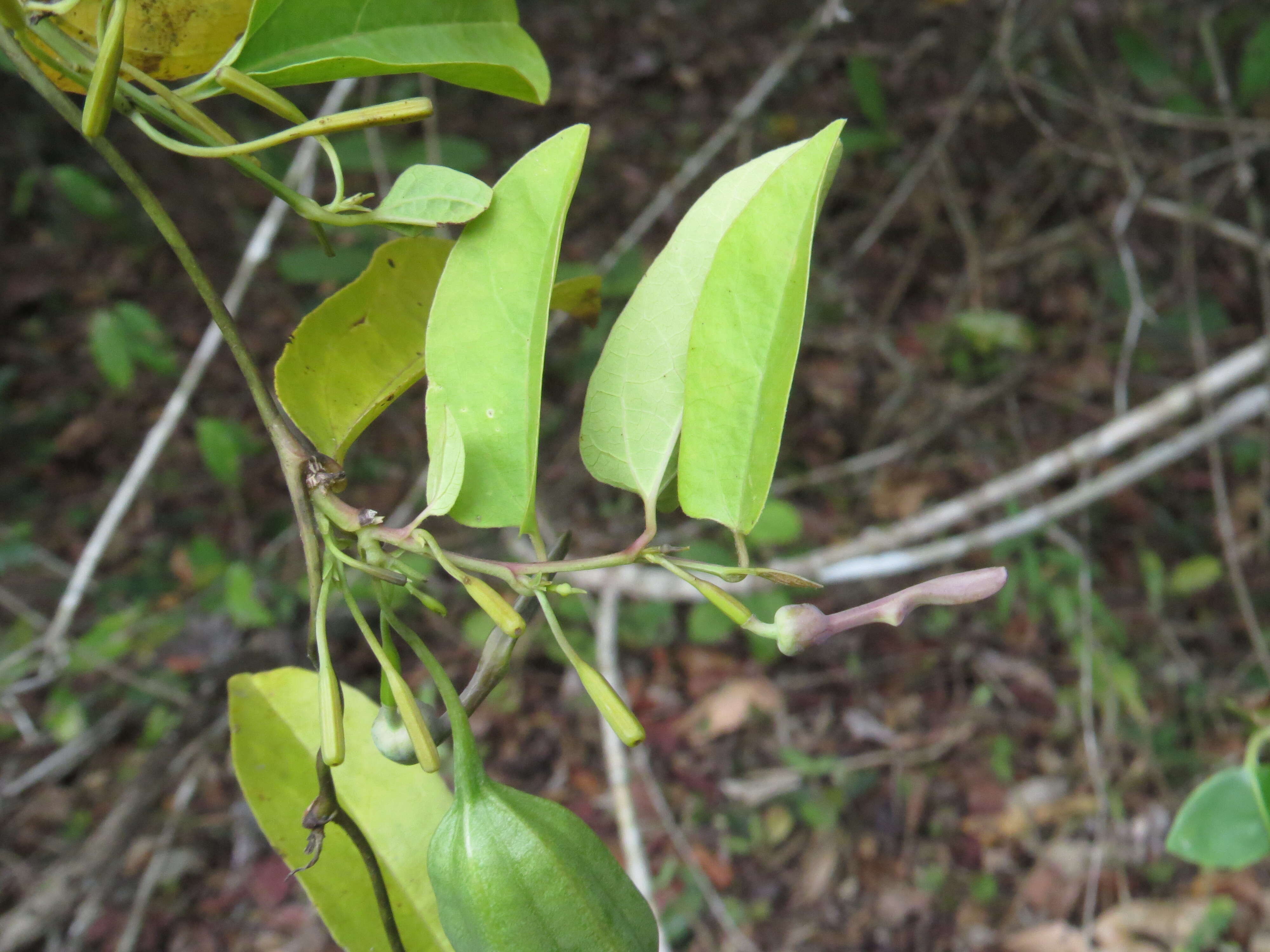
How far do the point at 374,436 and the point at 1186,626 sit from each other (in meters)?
1.94

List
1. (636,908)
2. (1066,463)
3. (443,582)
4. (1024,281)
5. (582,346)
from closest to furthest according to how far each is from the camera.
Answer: (636,908) < (1066,463) < (443,582) < (582,346) < (1024,281)

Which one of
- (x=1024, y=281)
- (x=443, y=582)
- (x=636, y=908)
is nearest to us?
(x=636, y=908)

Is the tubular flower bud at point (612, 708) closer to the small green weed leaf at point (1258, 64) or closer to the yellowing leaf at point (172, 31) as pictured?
the yellowing leaf at point (172, 31)

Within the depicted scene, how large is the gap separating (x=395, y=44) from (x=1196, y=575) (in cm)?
199

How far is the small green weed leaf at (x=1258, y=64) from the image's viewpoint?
1.75m

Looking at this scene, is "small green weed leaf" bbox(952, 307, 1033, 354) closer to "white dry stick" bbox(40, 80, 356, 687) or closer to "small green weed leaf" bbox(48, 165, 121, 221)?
→ "white dry stick" bbox(40, 80, 356, 687)

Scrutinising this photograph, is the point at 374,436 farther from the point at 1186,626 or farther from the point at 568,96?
the point at 1186,626

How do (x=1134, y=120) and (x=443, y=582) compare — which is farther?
(x=1134, y=120)

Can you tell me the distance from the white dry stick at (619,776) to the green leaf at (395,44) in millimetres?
527

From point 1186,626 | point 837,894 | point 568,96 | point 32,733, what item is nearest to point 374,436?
point 32,733

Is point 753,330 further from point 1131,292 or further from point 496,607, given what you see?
point 1131,292

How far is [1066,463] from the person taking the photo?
4.66 feet

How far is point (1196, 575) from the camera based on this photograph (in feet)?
6.33

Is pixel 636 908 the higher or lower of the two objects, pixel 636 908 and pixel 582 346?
the higher
